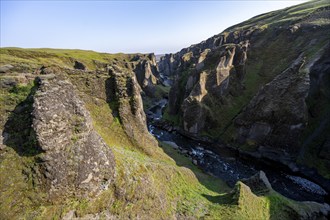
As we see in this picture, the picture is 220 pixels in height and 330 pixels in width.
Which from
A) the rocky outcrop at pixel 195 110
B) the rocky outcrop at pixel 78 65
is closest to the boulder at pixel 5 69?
the rocky outcrop at pixel 195 110

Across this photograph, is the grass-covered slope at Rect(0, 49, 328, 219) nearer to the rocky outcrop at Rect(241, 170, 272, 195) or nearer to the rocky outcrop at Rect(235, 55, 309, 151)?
the rocky outcrop at Rect(241, 170, 272, 195)

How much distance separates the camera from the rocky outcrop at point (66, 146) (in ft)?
55.6

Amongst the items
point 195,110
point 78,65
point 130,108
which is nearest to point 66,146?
point 130,108

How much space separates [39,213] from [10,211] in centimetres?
175

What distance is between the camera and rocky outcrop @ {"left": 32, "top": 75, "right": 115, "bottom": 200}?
17.0 m

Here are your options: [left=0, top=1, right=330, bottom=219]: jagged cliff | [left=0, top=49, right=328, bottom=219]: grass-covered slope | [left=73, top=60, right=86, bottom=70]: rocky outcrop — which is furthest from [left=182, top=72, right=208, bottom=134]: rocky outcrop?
[left=73, top=60, right=86, bottom=70]: rocky outcrop

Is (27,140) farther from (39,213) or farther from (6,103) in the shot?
(39,213)

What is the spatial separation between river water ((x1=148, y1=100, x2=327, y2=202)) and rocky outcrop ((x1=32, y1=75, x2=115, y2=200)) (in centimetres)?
2951

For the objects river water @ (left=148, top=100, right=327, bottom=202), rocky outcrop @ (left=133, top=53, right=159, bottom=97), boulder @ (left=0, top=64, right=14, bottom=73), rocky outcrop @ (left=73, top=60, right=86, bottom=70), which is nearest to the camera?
boulder @ (left=0, top=64, right=14, bottom=73)

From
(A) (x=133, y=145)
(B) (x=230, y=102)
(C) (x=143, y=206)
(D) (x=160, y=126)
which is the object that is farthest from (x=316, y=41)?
(C) (x=143, y=206)

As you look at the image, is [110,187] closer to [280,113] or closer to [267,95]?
[280,113]

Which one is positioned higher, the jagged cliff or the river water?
the jagged cliff

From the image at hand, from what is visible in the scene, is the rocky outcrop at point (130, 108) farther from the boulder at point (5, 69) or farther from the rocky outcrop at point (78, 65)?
the rocky outcrop at point (78, 65)

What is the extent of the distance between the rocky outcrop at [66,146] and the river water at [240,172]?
96.8ft
